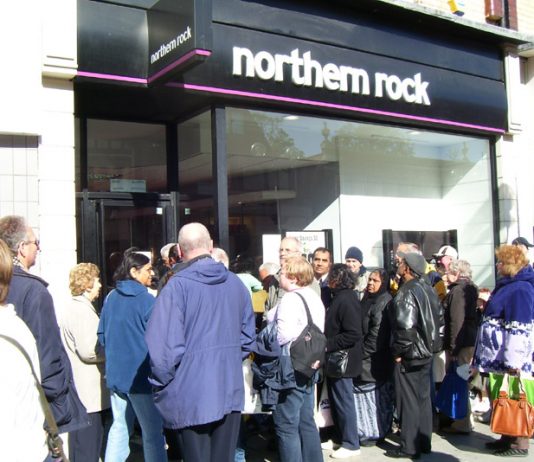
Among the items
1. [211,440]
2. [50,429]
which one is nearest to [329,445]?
[211,440]

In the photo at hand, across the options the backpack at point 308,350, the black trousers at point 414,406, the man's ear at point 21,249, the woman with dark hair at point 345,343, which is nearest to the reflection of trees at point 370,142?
the woman with dark hair at point 345,343

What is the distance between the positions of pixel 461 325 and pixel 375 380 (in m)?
1.09

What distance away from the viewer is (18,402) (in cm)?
238

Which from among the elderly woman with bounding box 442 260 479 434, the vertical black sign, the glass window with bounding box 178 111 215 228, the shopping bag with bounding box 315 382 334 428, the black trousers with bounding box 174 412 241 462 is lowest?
the shopping bag with bounding box 315 382 334 428

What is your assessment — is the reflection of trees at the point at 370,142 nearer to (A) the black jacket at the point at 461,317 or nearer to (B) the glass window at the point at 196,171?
(B) the glass window at the point at 196,171

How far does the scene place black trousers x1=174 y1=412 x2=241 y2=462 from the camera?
12.2 ft

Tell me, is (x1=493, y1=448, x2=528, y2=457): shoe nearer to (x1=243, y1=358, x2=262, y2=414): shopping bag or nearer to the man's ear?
(x1=243, y1=358, x2=262, y2=414): shopping bag

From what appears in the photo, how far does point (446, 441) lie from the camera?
6309mm

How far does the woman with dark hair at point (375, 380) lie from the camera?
612 cm

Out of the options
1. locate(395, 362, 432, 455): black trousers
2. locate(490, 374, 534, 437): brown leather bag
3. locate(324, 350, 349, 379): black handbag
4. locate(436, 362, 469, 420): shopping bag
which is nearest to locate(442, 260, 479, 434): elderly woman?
locate(436, 362, 469, 420): shopping bag

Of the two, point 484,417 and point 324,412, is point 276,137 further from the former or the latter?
point 484,417

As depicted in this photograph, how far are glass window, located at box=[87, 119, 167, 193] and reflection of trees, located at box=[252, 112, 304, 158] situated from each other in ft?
4.18

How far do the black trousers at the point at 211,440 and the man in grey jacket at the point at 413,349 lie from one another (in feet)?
7.40

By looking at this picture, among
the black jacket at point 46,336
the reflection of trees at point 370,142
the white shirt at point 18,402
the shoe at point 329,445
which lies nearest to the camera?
the white shirt at point 18,402
